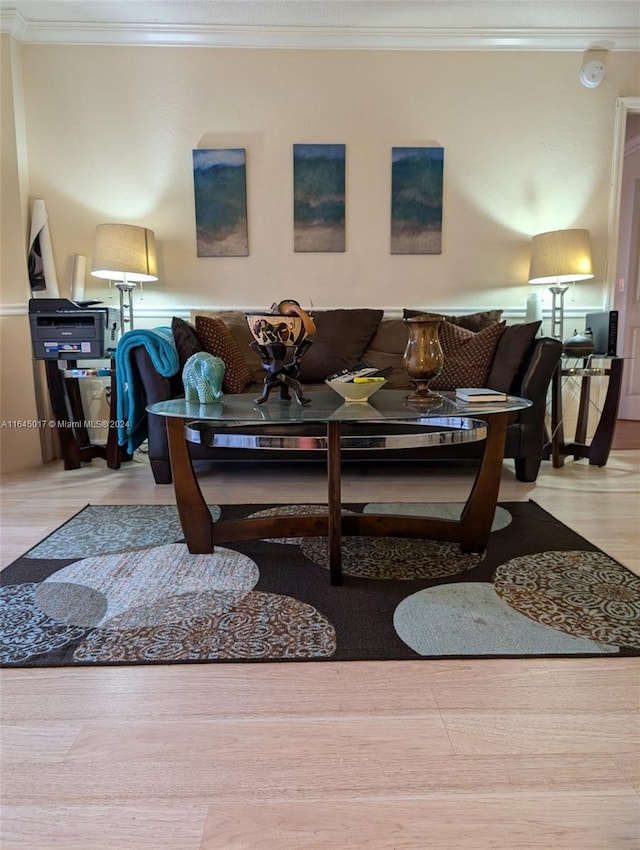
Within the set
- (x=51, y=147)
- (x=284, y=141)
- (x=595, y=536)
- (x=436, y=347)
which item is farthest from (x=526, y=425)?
(x=51, y=147)

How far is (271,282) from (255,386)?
0.96m

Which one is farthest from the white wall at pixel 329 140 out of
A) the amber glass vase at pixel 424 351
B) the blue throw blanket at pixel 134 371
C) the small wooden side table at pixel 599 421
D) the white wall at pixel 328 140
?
the amber glass vase at pixel 424 351

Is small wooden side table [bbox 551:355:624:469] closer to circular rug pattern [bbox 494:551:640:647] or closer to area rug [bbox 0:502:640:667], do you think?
area rug [bbox 0:502:640:667]

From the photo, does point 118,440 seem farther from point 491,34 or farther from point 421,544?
point 491,34

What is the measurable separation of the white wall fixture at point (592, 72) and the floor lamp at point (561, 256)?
1.05 meters

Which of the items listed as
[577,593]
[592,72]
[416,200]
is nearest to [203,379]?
[577,593]

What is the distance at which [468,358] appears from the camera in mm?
2748

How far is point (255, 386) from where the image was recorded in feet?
9.19

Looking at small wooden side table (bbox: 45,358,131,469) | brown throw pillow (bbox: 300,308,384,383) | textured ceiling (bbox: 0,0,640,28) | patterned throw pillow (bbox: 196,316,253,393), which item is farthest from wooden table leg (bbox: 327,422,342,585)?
textured ceiling (bbox: 0,0,640,28)

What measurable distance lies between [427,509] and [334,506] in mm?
820

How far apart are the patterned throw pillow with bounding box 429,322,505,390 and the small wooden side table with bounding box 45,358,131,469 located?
1809 millimetres

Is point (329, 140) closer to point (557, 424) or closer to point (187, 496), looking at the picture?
point (557, 424)

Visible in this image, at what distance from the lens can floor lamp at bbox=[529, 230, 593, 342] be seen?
9.93 ft

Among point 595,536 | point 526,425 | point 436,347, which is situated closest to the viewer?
point 436,347
